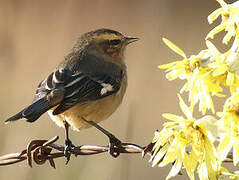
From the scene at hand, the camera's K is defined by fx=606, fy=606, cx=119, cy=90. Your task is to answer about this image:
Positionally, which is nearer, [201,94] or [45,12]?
[201,94]

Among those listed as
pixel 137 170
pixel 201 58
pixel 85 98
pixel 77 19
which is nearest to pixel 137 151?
pixel 201 58

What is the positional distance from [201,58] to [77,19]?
3.31 meters

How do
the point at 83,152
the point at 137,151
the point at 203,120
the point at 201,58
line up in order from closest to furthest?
the point at 203,120, the point at 201,58, the point at 137,151, the point at 83,152

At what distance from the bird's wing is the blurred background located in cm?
45

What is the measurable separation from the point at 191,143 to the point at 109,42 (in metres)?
2.38

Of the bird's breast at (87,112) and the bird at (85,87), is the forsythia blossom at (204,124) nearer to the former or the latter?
the bird at (85,87)

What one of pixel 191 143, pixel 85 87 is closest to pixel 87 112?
pixel 85 87

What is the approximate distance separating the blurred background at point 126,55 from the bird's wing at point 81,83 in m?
0.45

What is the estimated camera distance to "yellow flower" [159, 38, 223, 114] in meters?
1.56

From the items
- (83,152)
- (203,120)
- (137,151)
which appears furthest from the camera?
(83,152)

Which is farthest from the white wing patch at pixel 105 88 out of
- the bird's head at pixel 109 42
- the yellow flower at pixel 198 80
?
the yellow flower at pixel 198 80

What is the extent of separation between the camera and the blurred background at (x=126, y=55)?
405 cm

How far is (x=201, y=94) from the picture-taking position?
1.57 metres

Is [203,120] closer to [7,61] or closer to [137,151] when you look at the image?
[137,151]
